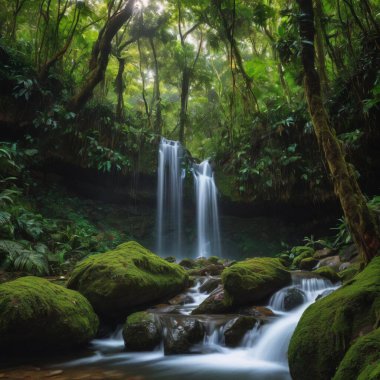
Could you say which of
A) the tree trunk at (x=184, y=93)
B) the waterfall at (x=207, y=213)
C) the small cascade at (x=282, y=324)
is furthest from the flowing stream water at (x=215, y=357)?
the tree trunk at (x=184, y=93)

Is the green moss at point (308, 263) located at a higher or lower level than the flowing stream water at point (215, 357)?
higher

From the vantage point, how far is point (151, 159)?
12.3 meters

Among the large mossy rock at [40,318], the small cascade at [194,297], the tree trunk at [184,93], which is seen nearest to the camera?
the large mossy rock at [40,318]

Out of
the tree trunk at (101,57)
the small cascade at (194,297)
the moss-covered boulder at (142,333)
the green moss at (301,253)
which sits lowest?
the moss-covered boulder at (142,333)

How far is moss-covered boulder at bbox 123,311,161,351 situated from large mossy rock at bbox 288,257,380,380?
7.52 feet

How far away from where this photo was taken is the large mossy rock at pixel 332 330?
8.66 ft

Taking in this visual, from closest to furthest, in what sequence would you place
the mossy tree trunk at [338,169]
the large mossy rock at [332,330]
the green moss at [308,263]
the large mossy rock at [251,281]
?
the large mossy rock at [332,330], the mossy tree trunk at [338,169], the large mossy rock at [251,281], the green moss at [308,263]

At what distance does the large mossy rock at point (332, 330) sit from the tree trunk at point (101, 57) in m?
9.32

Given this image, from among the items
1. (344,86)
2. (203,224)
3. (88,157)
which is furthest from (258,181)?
(88,157)

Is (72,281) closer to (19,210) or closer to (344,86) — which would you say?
(19,210)

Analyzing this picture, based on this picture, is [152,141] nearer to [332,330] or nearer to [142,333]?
[142,333]

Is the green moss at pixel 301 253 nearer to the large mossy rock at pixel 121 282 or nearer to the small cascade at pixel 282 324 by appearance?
the small cascade at pixel 282 324

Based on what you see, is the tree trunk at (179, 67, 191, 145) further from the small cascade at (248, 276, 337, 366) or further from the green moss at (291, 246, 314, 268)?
the small cascade at (248, 276, 337, 366)

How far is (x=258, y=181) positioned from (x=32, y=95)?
25.0ft
